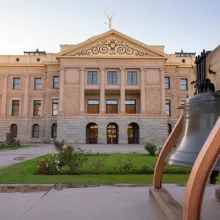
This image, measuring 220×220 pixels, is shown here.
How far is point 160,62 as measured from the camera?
3862 centimetres

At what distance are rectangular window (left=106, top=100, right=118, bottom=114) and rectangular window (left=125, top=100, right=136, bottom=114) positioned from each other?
74.4 inches

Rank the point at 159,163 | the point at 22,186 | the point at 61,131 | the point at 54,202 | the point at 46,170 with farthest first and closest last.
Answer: the point at 61,131 → the point at 46,170 → the point at 22,186 → the point at 54,202 → the point at 159,163

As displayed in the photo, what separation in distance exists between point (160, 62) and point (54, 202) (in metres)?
36.7

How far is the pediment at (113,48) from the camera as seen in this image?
1516 inches

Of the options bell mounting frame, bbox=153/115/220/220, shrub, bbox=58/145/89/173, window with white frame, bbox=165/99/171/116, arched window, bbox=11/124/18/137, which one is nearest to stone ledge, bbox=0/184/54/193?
shrub, bbox=58/145/89/173

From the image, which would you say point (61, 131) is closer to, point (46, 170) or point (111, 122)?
point (111, 122)

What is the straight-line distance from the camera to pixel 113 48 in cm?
3900

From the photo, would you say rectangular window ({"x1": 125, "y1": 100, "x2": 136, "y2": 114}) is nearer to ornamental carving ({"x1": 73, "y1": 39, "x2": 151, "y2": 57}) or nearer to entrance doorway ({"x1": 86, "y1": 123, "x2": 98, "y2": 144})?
entrance doorway ({"x1": 86, "y1": 123, "x2": 98, "y2": 144})

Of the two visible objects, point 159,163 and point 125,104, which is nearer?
point 159,163

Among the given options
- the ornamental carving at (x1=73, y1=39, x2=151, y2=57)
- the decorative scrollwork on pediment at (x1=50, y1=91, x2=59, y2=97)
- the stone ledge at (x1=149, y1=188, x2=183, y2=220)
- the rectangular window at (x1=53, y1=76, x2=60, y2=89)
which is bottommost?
the stone ledge at (x1=149, y1=188, x2=183, y2=220)

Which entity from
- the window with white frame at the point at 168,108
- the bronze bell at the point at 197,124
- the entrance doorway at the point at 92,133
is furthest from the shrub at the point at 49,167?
the window with white frame at the point at 168,108

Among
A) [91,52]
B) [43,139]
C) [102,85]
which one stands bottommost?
[43,139]

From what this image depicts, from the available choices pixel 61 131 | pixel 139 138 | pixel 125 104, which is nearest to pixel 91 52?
pixel 125 104

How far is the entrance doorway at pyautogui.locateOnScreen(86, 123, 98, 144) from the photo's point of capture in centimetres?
3906
